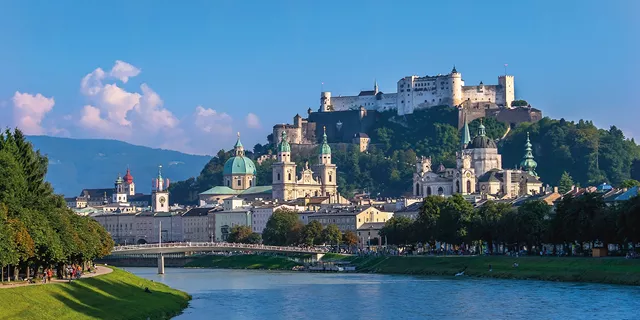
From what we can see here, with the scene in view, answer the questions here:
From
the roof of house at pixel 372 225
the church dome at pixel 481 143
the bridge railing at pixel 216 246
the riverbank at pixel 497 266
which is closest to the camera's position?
the riverbank at pixel 497 266

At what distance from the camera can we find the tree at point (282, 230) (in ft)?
429

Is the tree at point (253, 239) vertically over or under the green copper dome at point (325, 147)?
under

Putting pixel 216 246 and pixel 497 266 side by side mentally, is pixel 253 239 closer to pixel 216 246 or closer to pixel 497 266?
pixel 216 246

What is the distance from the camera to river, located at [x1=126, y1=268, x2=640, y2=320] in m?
55.1

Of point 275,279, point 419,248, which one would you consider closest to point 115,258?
point 419,248

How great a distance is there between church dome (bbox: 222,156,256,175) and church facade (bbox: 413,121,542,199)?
111 feet

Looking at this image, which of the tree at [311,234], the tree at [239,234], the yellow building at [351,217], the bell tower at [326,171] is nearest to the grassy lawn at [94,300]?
the tree at [311,234]

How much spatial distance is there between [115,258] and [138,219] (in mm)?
49973

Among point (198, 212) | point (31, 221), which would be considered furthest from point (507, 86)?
point (31, 221)

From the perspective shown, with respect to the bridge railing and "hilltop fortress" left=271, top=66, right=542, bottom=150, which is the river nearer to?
the bridge railing

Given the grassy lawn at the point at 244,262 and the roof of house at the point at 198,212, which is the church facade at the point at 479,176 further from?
the grassy lawn at the point at 244,262

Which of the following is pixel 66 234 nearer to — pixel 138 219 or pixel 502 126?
pixel 138 219

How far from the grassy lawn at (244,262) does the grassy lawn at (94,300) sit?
1737 inches

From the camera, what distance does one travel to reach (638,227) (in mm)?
69250
